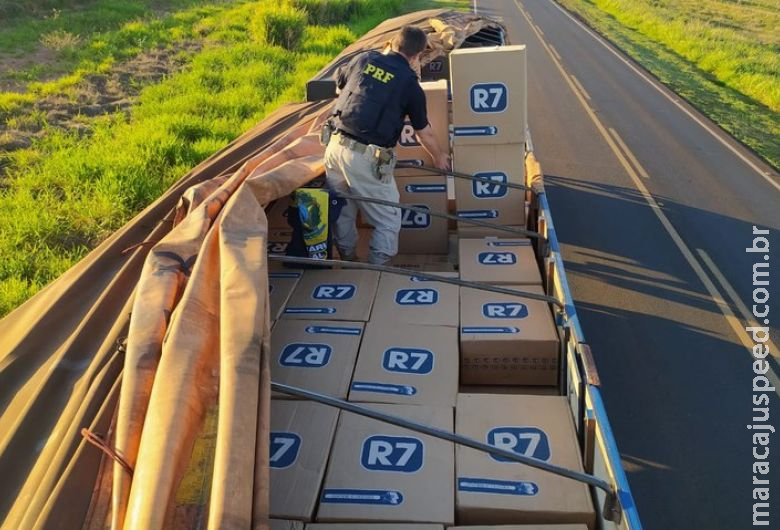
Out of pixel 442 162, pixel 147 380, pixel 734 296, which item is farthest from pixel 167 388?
pixel 734 296

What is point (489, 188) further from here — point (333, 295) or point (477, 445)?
point (477, 445)

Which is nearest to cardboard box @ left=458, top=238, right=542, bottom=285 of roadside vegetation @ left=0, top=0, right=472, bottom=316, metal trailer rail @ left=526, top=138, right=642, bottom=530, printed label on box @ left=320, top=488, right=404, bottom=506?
metal trailer rail @ left=526, top=138, right=642, bottom=530

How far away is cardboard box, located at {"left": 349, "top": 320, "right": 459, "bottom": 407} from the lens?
12.4 feet

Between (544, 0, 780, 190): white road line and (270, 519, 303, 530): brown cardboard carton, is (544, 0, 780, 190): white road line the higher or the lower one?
the higher one

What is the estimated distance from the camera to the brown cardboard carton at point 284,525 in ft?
9.67

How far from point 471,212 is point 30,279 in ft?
15.0

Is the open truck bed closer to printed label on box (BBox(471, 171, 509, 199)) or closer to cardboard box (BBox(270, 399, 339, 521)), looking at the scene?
cardboard box (BBox(270, 399, 339, 521))

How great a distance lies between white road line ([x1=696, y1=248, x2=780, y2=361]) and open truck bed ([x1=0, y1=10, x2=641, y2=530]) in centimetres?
289

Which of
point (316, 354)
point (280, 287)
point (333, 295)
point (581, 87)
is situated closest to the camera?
point (316, 354)

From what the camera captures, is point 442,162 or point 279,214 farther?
point 442,162

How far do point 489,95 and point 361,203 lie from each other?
164 cm

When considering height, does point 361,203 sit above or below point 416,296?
above

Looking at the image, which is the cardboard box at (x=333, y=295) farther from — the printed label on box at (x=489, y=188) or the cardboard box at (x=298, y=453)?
the printed label on box at (x=489, y=188)

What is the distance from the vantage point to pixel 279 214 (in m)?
5.48
